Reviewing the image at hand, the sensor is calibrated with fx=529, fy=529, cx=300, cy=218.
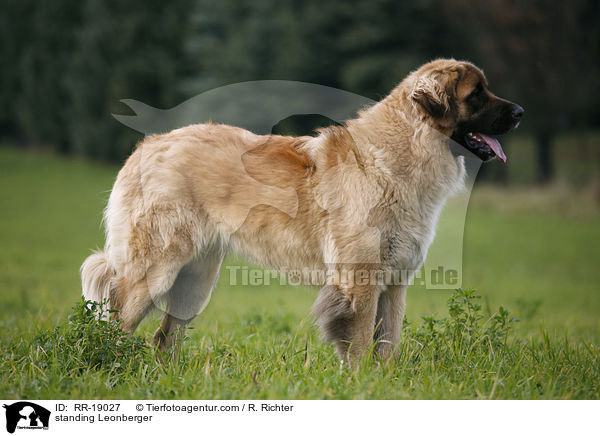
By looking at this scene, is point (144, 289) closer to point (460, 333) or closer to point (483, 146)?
point (460, 333)

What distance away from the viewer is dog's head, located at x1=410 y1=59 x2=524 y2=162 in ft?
10.9

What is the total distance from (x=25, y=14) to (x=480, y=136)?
90.8ft

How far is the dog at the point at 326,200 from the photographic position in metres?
3.24

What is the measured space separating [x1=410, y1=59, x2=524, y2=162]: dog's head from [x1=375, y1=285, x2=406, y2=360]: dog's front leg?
1052 mm

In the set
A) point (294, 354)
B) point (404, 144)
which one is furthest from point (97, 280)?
point (404, 144)

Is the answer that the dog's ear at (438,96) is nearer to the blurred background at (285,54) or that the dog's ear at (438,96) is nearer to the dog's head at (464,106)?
the dog's head at (464,106)

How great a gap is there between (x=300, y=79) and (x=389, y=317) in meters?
16.8

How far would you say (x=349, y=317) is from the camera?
126 inches

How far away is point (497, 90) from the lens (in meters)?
18.2

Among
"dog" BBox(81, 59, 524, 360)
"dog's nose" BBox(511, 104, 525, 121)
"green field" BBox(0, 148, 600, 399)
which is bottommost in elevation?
"green field" BBox(0, 148, 600, 399)

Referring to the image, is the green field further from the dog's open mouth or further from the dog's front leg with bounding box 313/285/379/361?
the dog's open mouth
